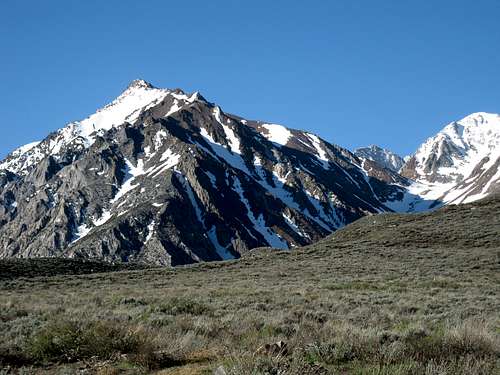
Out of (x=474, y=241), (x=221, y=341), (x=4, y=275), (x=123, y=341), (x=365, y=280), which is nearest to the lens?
(x=123, y=341)

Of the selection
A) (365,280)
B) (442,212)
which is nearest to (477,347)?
(365,280)

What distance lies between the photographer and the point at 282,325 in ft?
39.9

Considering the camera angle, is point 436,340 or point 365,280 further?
point 365,280

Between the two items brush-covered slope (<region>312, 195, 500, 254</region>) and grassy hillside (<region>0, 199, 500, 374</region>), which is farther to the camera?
brush-covered slope (<region>312, 195, 500, 254</region>)

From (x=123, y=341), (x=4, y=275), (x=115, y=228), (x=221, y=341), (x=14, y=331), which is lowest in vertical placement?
(x=221, y=341)

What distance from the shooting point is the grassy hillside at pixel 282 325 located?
26.5 feet

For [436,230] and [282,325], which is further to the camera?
[436,230]

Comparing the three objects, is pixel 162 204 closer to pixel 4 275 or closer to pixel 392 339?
pixel 4 275

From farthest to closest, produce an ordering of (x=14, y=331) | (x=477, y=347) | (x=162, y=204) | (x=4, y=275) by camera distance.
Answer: (x=162, y=204)
(x=4, y=275)
(x=14, y=331)
(x=477, y=347)

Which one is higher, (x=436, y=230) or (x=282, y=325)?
(x=282, y=325)

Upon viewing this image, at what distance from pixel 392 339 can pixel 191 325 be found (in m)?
4.06

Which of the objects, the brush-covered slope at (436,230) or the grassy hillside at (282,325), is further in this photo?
the brush-covered slope at (436,230)

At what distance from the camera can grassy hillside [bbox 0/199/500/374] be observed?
26.5 feet

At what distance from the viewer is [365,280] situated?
2778 centimetres
